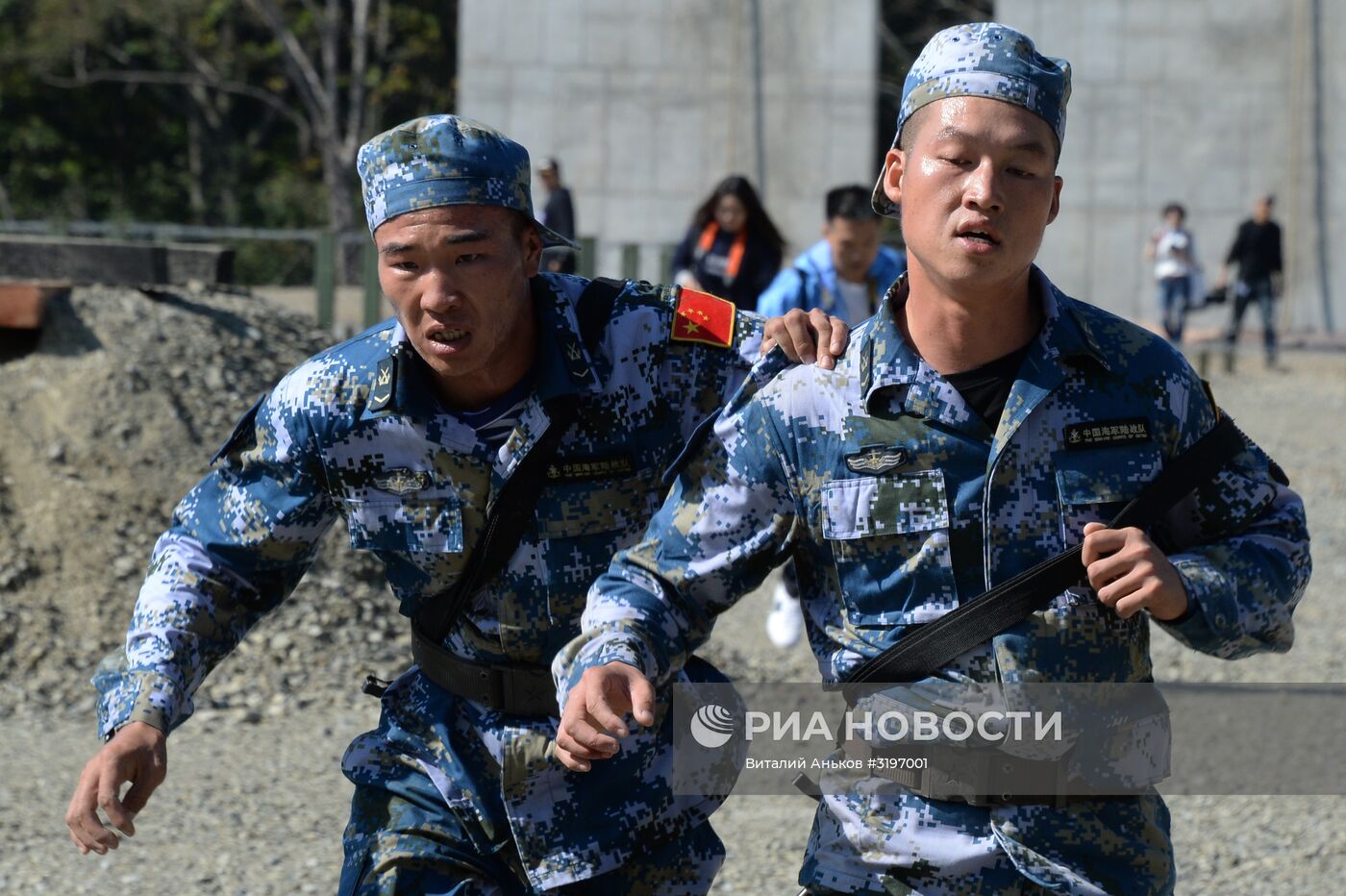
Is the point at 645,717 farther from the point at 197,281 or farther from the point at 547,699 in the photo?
the point at 197,281

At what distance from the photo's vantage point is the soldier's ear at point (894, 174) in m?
2.91

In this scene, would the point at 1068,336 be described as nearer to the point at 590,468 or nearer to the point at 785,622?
the point at 590,468

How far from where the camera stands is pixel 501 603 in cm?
336

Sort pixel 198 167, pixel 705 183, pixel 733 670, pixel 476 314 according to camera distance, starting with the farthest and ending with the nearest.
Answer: pixel 198 167 < pixel 705 183 < pixel 733 670 < pixel 476 314

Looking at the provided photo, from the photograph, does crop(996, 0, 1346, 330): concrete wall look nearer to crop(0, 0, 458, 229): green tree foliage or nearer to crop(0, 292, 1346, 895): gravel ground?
crop(0, 0, 458, 229): green tree foliage

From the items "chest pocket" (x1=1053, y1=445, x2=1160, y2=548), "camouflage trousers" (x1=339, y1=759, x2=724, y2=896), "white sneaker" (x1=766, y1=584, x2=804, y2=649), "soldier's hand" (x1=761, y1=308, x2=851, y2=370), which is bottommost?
"white sneaker" (x1=766, y1=584, x2=804, y2=649)

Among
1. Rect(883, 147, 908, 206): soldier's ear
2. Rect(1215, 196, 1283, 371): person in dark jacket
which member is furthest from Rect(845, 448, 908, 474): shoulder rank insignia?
Rect(1215, 196, 1283, 371): person in dark jacket

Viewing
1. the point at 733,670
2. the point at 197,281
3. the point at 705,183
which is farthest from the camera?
the point at 705,183

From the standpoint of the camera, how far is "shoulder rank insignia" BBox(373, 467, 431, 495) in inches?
132

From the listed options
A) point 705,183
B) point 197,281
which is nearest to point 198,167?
point 705,183

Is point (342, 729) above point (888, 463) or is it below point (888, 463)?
below

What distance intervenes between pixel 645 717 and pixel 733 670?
5.24 meters

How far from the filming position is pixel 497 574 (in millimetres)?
3350

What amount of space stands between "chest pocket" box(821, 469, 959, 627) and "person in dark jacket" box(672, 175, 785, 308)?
23.0 feet
